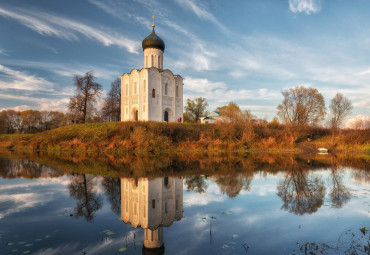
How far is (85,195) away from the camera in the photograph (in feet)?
23.8

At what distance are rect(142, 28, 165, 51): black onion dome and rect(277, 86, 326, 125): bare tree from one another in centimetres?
2195

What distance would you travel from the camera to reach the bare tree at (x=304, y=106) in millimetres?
37812

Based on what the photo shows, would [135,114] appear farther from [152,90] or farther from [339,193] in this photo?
[339,193]

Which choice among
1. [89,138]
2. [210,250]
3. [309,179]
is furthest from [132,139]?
[210,250]

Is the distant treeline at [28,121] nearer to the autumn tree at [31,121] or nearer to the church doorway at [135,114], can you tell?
the autumn tree at [31,121]

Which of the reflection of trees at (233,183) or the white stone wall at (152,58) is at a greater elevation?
the white stone wall at (152,58)

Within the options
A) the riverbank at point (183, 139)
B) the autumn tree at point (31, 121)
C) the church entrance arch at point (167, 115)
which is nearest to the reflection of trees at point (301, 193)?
the riverbank at point (183, 139)

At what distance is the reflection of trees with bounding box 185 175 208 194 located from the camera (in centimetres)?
808

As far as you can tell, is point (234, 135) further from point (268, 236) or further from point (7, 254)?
point (7, 254)

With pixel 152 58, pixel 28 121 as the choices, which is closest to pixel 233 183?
pixel 152 58

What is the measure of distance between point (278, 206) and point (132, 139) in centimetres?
2053

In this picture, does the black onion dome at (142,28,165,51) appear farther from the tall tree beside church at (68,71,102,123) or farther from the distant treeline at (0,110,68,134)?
the distant treeline at (0,110,68,134)

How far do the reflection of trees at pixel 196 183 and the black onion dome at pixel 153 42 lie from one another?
27985 mm

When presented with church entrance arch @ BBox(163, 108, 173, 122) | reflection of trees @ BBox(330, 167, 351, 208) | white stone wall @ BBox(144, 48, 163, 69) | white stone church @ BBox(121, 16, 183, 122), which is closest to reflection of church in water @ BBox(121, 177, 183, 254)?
reflection of trees @ BBox(330, 167, 351, 208)
